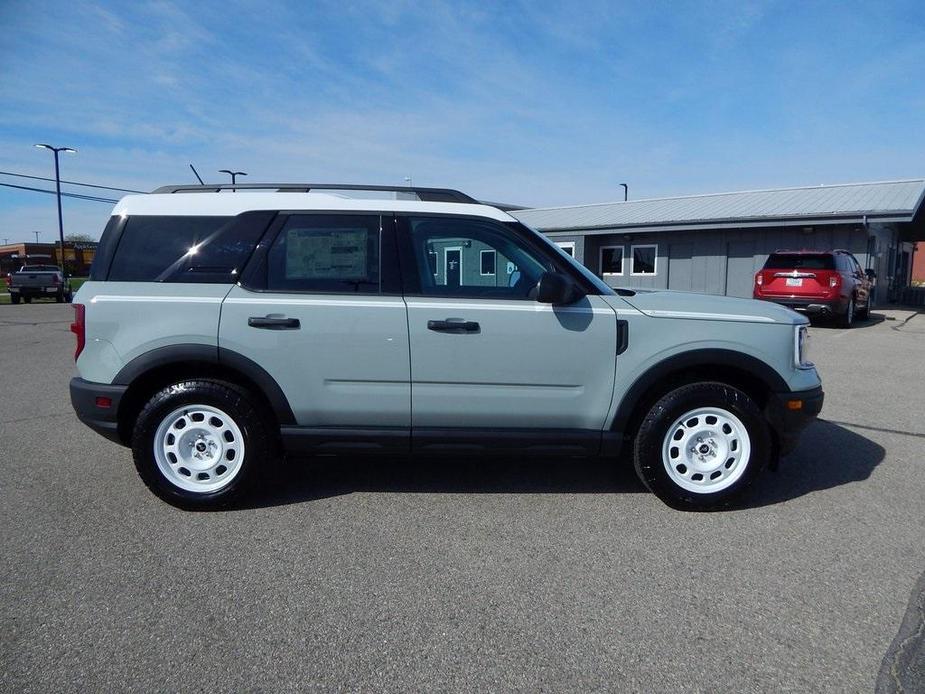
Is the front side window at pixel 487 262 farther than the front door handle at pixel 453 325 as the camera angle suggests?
Yes

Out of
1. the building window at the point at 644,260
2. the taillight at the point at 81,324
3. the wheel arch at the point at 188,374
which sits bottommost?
the wheel arch at the point at 188,374

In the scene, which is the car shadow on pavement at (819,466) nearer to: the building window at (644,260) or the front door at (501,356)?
the front door at (501,356)

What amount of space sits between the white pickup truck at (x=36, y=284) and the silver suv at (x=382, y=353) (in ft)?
88.1

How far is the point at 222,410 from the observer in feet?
13.0

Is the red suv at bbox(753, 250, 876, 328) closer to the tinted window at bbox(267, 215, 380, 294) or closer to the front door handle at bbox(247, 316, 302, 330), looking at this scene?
the tinted window at bbox(267, 215, 380, 294)

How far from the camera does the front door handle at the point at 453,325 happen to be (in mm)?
3857

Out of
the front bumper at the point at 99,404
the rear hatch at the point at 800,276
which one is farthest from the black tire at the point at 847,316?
the front bumper at the point at 99,404

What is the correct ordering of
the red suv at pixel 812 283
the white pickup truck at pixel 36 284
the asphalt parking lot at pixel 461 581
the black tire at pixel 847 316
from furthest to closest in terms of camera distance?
1. the white pickup truck at pixel 36 284
2. the black tire at pixel 847 316
3. the red suv at pixel 812 283
4. the asphalt parking lot at pixel 461 581

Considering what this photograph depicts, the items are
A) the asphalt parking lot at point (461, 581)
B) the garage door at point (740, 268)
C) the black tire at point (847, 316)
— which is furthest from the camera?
the garage door at point (740, 268)

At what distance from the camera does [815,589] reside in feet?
10.0

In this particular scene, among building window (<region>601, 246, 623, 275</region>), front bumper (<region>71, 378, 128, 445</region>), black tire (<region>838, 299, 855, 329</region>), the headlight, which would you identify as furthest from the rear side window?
front bumper (<region>71, 378, 128, 445</region>)

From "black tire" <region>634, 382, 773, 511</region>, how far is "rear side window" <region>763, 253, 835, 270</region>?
1156 centimetres

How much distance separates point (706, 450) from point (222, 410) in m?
2.93

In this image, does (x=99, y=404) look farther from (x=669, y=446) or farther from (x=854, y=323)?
(x=854, y=323)
